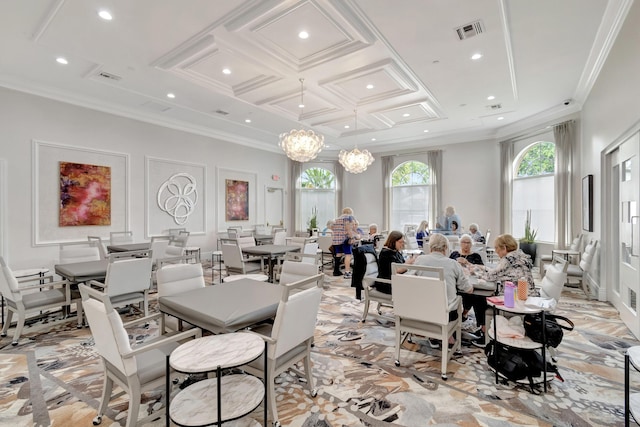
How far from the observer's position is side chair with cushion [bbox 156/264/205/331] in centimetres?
282

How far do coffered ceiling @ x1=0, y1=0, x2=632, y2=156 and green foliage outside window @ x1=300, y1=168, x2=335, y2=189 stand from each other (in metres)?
4.42

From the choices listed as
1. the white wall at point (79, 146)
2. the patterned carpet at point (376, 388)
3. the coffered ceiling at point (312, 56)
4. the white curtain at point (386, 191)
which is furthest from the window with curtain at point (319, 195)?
the patterned carpet at point (376, 388)

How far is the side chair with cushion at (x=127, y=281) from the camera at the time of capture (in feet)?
11.9

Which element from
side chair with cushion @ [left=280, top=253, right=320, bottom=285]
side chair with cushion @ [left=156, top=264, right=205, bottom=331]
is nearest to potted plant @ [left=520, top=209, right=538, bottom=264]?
side chair with cushion @ [left=280, top=253, right=320, bottom=285]

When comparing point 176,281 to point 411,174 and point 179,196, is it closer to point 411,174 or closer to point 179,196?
point 179,196

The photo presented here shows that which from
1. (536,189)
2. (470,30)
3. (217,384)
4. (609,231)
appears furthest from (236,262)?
(536,189)

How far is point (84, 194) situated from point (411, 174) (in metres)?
9.60

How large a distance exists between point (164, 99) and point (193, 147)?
2.21 m

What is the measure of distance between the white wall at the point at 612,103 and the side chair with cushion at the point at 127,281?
20.3 ft

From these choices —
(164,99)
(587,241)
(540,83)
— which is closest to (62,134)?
(164,99)

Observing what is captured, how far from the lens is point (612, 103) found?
440 cm

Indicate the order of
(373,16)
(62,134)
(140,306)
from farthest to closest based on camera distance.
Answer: (62,134) < (140,306) < (373,16)

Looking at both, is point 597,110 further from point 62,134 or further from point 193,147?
point 62,134

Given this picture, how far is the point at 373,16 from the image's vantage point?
373 cm
